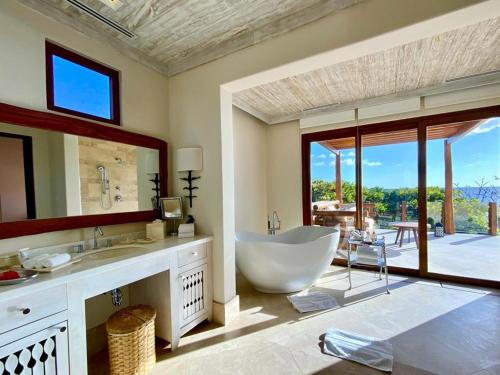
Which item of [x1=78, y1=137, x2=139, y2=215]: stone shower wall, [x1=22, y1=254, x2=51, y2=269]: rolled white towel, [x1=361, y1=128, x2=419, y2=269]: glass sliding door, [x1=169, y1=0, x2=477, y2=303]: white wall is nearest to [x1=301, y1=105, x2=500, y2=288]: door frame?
[x1=361, y1=128, x2=419, y2=269]: glass sliding door

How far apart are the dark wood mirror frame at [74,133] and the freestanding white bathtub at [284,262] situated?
1113mm

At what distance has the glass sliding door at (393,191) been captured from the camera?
3453 mm

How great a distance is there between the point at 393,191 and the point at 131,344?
3.72 m

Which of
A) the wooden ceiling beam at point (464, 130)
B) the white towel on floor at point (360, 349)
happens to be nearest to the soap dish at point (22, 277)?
the white towel on floor at point (360, 349)

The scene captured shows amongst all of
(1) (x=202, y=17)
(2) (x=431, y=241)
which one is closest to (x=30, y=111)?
(1) (x=202, y=17)

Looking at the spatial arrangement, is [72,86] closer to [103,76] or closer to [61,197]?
[103,76]

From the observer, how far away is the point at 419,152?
3.36 m

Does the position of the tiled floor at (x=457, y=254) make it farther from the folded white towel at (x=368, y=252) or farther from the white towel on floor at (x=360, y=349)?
the white towel on floor at (x=360, y=349)

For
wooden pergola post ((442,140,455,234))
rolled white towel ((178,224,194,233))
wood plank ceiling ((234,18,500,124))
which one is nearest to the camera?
wood plank ceiling ((234,18,500,124))

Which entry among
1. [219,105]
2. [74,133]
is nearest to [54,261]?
[74,133]

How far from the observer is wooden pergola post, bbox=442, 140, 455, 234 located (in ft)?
10.6

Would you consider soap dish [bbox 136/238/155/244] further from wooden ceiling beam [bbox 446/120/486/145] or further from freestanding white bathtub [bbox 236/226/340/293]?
wooden ceiling beam [bbox 446/120/486/145]

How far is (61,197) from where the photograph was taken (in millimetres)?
1735

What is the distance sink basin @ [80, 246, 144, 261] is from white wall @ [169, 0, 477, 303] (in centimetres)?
69
